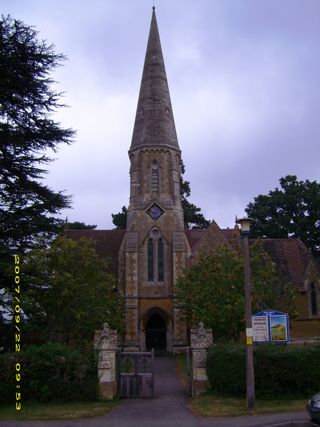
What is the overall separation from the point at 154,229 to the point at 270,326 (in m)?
21.6

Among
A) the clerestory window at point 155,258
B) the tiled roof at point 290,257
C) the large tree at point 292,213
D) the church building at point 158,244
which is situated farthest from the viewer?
the large tree at point 292,213

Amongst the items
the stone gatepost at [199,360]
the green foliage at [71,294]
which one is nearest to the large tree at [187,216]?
the green foliage at [71,294]

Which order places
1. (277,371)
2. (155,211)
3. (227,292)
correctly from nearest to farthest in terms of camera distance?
(277,371), (227,292), (155,211)

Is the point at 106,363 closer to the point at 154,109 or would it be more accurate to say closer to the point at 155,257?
the point at 155,257

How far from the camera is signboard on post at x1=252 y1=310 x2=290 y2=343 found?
15.9 metres

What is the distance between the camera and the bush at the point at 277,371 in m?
15.4

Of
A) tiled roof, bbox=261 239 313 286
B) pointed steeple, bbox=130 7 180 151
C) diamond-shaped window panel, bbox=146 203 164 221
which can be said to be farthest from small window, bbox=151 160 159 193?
tiled roof, bbox=261 239 313 286

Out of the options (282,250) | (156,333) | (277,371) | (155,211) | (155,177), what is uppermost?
(155,177)

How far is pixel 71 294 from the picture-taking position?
2383cm

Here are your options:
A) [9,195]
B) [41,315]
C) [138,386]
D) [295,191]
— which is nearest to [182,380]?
[138,386]

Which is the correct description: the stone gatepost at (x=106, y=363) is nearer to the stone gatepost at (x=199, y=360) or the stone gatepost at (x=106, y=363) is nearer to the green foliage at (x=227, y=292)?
the stone gatepost at (x=199, y=360)

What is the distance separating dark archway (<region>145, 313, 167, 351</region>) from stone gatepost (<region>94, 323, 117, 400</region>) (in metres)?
18.6

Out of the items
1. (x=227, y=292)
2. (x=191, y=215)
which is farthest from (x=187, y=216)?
(x=227, y=292)

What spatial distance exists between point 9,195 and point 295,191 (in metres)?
37.1
